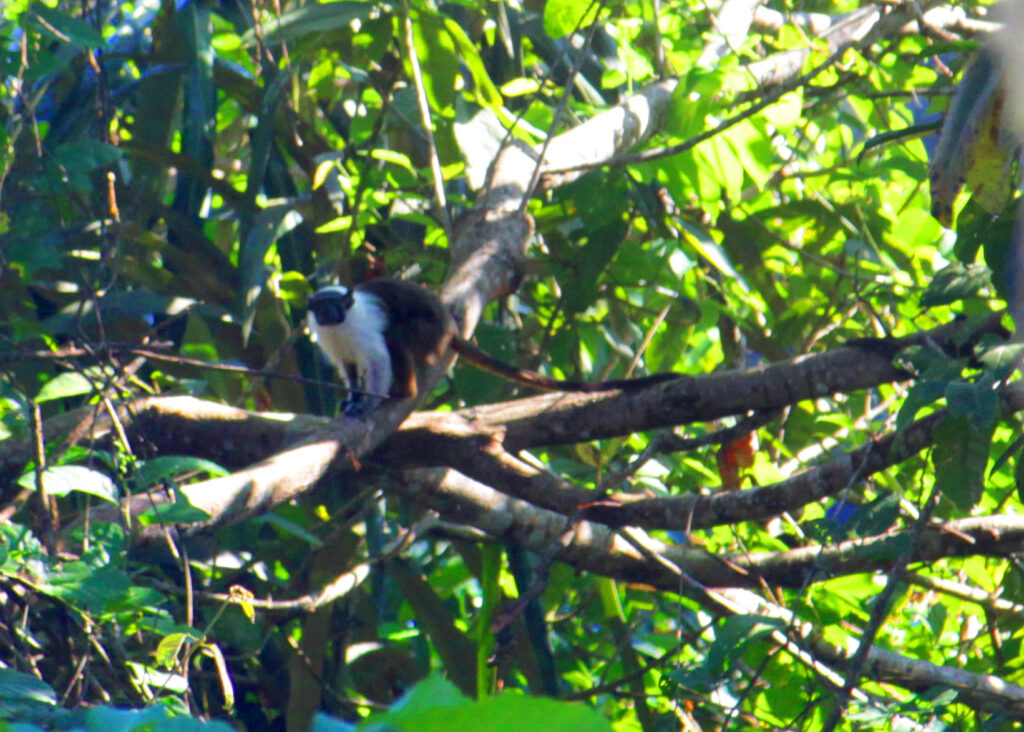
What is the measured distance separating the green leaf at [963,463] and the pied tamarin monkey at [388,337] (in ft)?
3.76

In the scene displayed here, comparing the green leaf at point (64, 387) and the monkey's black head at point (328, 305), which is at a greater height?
the green leaf at point (64, 387)

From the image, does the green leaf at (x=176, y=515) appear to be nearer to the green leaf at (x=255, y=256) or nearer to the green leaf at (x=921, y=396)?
the green leaf at (x=921, y=396)

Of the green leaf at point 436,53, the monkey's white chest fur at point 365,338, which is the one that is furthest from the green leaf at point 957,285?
the monkey's white chest fur at point 365,338

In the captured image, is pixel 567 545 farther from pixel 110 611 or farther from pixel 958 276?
pixel 110 611

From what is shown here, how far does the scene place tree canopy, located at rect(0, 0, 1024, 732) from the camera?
2.12 meters

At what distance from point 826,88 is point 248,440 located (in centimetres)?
218

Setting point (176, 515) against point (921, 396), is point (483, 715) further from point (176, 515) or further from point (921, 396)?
point (921, 396)

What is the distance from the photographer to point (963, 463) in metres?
2.20

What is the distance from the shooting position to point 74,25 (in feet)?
7.10

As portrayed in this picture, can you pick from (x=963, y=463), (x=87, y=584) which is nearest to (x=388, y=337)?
(x=963, y=463)

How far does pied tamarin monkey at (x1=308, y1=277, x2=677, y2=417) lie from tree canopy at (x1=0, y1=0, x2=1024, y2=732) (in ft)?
0.34

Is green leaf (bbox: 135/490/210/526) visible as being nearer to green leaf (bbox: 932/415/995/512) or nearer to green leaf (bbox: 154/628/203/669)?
green leaf (bbox: 154/628/203/669)

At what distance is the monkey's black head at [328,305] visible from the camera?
11.6ft

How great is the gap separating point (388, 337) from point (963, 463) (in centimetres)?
202
